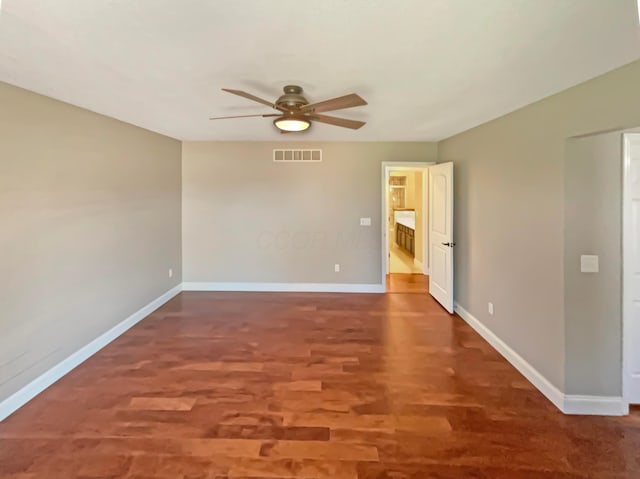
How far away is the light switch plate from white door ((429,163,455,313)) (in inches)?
78.9

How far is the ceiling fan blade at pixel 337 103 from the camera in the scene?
7.29 feet

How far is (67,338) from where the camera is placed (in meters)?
3.09

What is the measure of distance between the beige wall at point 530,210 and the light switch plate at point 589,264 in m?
0.12

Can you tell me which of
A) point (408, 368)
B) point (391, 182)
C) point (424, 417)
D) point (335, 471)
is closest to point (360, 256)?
point (408, 368)

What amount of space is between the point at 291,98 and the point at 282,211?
10.2ft

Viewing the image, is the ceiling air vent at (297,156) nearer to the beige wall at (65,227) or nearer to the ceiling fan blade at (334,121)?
the beige wall at (65,227)

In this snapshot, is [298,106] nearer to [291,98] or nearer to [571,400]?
[291,98]

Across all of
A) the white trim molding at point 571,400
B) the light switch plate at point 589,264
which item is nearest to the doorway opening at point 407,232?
the white trim molding at point 571,400

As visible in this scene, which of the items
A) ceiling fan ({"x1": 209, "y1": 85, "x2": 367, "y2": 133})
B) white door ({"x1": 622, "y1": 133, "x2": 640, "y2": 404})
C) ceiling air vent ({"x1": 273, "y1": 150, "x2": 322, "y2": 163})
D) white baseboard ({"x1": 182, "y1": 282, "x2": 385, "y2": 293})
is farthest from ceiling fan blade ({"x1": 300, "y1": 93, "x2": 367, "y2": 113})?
white baseboard ({"x1": 182, "y1": 282, "x2": 385, "y2": 293})

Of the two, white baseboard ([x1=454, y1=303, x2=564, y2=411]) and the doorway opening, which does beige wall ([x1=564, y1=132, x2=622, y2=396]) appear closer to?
white baseboard ([x1=454, y1=303, x2=564, y2=411])

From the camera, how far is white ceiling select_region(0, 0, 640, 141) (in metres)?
1.51

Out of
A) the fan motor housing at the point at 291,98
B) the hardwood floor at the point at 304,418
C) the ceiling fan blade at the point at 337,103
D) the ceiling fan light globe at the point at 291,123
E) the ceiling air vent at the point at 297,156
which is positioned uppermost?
the ceiling air vent at the point at 297,156

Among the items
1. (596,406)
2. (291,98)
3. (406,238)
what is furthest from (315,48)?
(406,238)

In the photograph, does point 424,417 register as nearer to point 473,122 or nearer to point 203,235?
point 473,122
